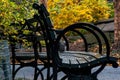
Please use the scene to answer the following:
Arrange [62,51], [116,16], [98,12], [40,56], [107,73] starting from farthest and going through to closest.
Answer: [98,12] < [116,16] < [107,73] < [40,56] < [62,51]

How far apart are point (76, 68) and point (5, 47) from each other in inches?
32.2

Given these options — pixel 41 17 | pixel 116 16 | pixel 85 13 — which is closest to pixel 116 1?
pixel 116 16

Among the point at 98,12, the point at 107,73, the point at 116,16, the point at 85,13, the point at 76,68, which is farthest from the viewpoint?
the point at 98,12

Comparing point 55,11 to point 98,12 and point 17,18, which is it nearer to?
point 98,12

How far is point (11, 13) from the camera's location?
199 inches

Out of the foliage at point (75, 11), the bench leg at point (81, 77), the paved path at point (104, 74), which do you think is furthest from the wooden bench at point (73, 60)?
the foliage at point (75, 11)

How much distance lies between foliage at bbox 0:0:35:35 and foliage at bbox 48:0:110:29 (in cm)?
869

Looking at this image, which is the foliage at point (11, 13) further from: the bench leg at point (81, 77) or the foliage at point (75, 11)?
the foliage at point (75, 11)

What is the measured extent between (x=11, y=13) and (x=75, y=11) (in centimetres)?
912

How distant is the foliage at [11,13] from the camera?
16.2 ft

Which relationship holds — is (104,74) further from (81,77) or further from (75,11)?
(75,11)

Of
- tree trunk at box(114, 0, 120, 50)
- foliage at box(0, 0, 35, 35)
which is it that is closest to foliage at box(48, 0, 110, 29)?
tree trunk at box(114, 0, 120, 50)

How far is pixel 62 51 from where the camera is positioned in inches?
221

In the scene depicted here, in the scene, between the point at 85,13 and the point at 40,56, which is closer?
the point at 40,56
